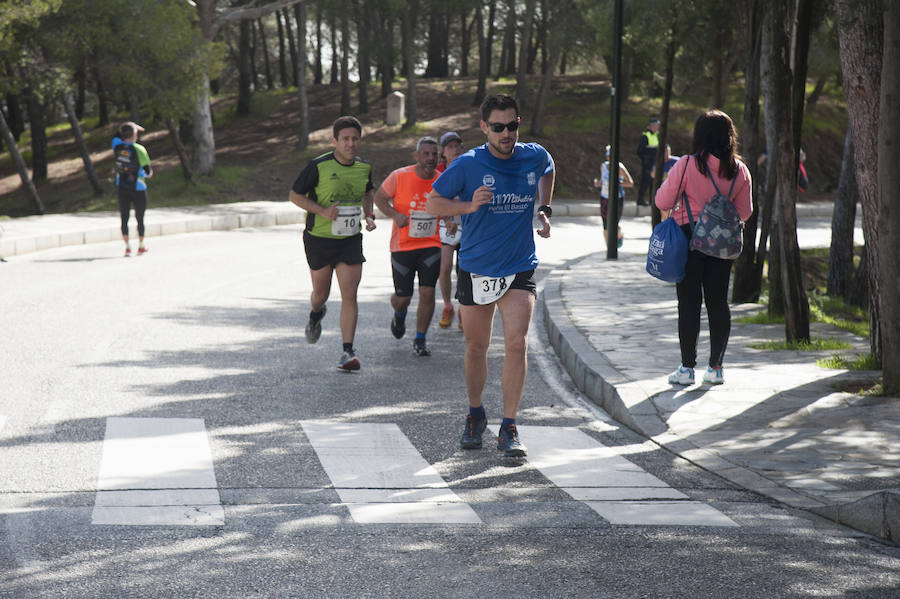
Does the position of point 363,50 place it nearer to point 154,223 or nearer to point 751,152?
point 154,223

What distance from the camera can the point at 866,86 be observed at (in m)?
8.16

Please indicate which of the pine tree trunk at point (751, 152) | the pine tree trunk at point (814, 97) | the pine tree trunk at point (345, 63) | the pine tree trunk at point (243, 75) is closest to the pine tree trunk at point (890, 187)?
the pine tree trunk at point (751, 152)

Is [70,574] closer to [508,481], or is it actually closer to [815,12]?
[508,481]

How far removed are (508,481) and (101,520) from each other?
2058mm

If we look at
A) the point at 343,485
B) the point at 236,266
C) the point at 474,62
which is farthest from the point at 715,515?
the point at 474,62

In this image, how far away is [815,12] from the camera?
1324 cm

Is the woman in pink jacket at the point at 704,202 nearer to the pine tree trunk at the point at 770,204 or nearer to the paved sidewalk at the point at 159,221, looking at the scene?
the pine tree trunk at the point at 770,204

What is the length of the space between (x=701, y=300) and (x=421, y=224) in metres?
2.69

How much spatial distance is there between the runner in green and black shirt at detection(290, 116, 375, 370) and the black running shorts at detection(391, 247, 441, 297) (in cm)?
67

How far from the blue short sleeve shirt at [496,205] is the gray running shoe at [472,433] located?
2.95 ft

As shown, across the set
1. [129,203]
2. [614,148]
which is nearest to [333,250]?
[614,148]

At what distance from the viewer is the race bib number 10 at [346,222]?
862 cm

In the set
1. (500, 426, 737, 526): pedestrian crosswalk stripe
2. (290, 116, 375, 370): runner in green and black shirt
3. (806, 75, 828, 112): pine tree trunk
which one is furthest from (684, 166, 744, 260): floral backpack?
(806, 75, 828, 112): pine tree trunk

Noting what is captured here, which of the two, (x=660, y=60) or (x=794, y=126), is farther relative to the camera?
(x=660, y=60)
